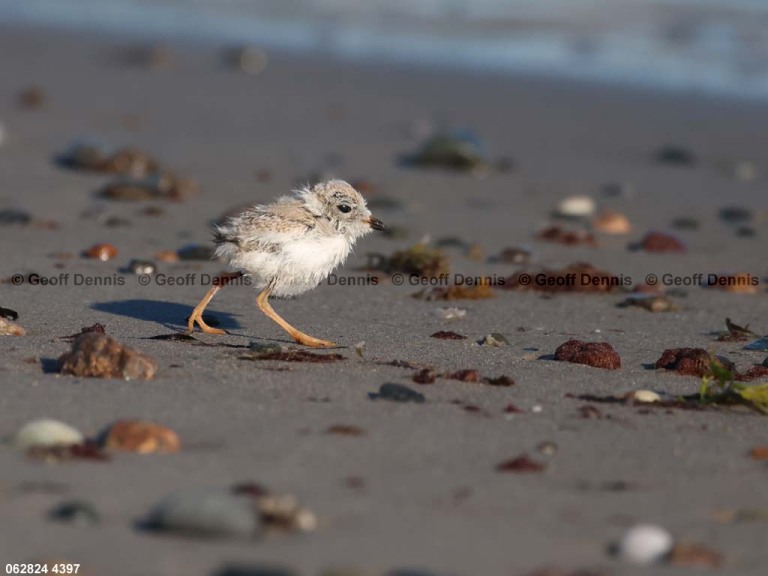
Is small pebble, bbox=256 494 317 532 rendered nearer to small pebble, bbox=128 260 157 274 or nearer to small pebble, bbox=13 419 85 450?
small pebble, bbox=13 419 85 450

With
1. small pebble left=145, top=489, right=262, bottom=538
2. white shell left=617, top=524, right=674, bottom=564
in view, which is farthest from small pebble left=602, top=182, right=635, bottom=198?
small pebble left=145, top=489, right=262, bottom=538

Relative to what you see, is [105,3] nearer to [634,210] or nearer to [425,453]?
[634,210]

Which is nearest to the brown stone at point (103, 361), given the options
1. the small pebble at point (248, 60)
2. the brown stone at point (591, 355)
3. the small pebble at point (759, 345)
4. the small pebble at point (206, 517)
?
the small pebble at point (206, 517)

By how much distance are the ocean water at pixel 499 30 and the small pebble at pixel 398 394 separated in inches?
390

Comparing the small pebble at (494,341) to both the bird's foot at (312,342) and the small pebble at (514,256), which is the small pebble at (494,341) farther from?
the small pebble at (514,256)

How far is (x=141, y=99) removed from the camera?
12.4m

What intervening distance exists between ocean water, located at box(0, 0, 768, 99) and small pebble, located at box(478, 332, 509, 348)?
854cm

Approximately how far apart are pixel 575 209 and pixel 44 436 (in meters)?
6.01

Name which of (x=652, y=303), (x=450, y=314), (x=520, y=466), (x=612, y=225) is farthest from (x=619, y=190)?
(x=520, y=466)

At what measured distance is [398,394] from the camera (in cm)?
459

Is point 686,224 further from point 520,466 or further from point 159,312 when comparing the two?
point 520,466

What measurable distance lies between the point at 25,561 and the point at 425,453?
4.70ft

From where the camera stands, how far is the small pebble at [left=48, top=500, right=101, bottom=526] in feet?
11.0

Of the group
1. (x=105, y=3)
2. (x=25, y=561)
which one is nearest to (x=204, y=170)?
(x=25, y=561)
